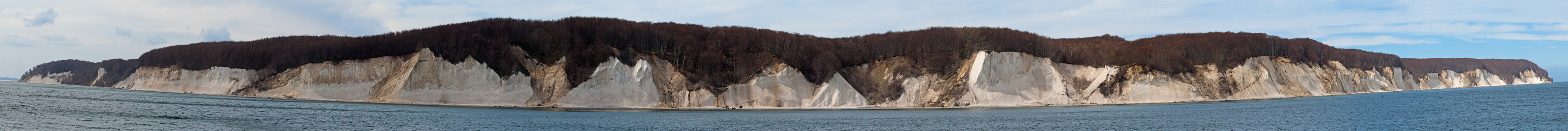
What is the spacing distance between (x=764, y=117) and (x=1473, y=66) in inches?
6107

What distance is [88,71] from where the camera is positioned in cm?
11656

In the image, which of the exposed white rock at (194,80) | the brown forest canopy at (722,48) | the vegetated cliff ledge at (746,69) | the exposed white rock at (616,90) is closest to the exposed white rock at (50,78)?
the exposed white rock at (194,80)

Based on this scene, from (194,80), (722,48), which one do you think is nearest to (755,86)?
(722,48)

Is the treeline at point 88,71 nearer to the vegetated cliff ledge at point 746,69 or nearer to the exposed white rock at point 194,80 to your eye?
the exposed white rock at point 194,80

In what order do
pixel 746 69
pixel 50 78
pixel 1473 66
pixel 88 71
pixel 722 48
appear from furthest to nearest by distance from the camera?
pixel 1473 66, pixel 50 78, pixel 88 71, pixel 722 48, pixel 746 69

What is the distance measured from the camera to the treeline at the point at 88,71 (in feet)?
318

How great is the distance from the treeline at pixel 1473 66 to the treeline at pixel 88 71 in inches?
6668

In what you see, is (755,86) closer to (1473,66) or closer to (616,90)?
(616,90)

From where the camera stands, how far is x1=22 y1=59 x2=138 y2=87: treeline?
9688cm

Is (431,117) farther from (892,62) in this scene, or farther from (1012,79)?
(1012,79)

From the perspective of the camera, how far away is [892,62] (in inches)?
2039

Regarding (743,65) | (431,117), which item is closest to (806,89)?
(743,65)

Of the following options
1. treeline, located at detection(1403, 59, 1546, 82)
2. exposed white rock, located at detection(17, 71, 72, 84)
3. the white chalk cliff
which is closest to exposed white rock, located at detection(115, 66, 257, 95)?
the white chalk cliff

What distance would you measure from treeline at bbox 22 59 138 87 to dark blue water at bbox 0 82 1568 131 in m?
59.8
